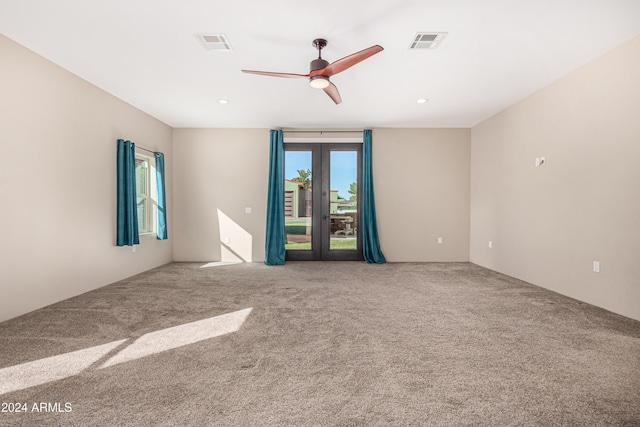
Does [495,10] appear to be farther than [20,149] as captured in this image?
No

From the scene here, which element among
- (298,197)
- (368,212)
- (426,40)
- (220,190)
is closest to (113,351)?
(426,40)

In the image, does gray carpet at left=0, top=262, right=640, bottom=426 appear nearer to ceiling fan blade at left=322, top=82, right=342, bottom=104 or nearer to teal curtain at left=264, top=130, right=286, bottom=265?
teal curtain at left=264, top=130, right=286, bottom=265

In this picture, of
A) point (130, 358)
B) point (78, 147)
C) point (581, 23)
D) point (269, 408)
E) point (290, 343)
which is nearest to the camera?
point (269, 408)

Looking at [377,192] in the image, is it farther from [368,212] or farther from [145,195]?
[145,195]

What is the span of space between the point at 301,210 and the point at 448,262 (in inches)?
121

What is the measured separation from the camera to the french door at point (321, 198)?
19.7 ft

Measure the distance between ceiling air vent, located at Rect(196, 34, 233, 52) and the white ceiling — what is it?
0.07m

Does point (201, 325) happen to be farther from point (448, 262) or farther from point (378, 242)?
point (448, 262)

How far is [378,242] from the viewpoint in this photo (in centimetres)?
586

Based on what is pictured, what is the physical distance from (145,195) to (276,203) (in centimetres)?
229

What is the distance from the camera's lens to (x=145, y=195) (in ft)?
17.2

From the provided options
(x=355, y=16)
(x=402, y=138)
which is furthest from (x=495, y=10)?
(x=402, y=138)

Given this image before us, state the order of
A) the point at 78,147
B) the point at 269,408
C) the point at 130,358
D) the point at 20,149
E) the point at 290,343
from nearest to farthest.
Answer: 1. the point at 269,408
2. the point at 130,358
3. the point at 290,343
4. the point at 20,149
5. the point at 78,147

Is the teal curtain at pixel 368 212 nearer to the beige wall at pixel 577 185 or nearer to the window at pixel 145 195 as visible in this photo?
the beige wall at pixel 577 185
